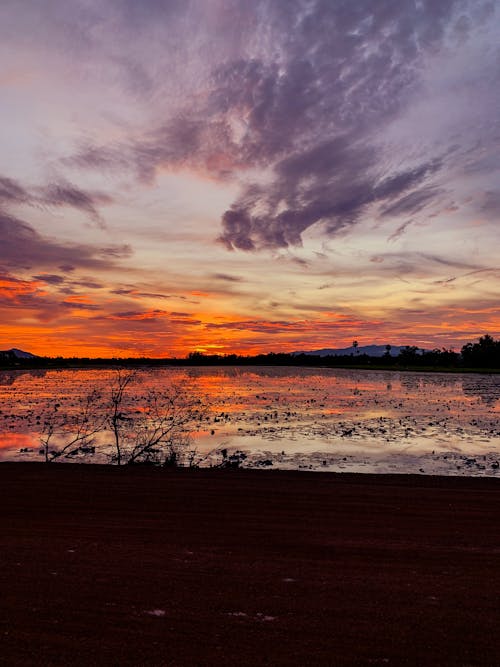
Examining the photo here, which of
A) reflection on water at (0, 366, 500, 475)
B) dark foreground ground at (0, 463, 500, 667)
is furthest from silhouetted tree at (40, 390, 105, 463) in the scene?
dark foreground ground at (0, 463, 500, 667)

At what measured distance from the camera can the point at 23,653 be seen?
14.6ft

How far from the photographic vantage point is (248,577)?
6.17m

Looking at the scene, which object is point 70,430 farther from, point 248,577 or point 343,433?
point 248,577

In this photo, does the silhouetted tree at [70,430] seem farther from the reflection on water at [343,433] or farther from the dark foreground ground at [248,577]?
the dark foreground ground at [248,577]

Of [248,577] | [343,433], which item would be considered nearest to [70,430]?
[343,433]

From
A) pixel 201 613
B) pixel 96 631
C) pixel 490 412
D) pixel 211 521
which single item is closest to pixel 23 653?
pixel 96 631

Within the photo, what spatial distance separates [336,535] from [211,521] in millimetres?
2132

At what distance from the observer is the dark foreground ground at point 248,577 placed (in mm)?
4582

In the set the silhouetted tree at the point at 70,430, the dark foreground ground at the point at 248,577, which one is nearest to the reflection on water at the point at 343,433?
the silhouetted tree at the point at 70,430

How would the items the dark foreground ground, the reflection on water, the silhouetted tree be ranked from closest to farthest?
the dark foreground ground < the reflection on water < the silhouetted tree

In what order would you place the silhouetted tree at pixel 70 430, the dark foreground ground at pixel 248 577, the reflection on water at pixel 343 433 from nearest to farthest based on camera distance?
the dark foreground ground at pixel 248 577 < the reflection on water at pixel 343 433 < the silhouetted tree at pixel 70 430

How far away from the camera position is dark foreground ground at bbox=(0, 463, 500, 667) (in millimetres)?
4582

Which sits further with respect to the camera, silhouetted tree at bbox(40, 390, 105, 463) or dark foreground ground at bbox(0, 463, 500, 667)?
silhouetted tree at bbox(40, 390, 105, 463)

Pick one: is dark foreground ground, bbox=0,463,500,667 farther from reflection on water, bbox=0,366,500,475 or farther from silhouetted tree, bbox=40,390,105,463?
silhouetted tree, bbox=40,390,105,463
